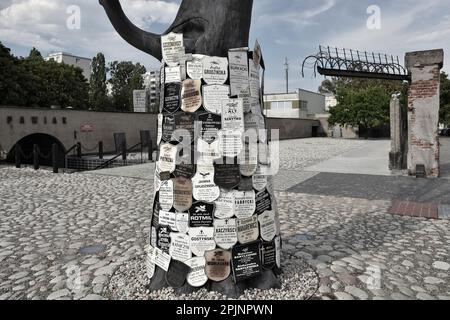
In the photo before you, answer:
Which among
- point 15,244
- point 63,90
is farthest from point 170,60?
point 63,90

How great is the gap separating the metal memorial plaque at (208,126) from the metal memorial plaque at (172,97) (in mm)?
241

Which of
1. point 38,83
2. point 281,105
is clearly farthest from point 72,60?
point 281,105

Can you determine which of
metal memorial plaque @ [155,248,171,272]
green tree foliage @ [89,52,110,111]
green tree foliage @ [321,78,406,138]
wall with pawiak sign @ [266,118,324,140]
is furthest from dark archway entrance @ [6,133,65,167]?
green tree foliage @ [89,52,110,111]

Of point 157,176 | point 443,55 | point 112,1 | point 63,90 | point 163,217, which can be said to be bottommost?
point 163,217

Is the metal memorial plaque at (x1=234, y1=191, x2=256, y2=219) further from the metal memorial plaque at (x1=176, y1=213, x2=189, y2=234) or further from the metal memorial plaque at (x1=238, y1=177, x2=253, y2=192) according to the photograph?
the metal memorial plaque at (x1=176, y1=213, x2=189, y2=234)

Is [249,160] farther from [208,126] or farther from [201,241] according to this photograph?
[201,241]

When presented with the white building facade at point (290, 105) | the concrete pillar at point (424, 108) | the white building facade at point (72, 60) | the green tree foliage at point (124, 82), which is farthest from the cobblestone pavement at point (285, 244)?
the white building facade at point (72, 60)

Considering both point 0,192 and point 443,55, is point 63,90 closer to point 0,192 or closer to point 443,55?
point 0,192

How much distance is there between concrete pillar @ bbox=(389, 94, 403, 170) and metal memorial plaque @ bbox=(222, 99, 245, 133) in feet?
33.1

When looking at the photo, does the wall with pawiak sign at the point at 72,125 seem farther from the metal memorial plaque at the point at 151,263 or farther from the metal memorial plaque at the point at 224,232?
the metal memorial plaque at the point at 224,232

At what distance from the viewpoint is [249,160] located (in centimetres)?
294

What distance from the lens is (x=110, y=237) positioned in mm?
4719

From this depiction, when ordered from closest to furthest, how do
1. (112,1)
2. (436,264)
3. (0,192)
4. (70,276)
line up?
(112,1)
(70,276)
(436,264)
(0,192)

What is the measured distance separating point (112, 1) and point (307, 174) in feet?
28.7
